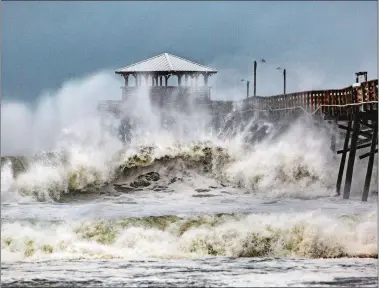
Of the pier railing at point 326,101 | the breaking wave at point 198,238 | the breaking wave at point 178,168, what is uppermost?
the pier railing at point 326,101

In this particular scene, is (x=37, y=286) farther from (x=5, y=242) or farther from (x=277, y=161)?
(x=277, y=161)

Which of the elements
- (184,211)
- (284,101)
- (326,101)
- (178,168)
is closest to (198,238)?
(184,211)

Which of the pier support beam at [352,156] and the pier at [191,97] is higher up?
the pier at [191,97]

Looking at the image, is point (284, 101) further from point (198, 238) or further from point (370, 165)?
point (198, 238)

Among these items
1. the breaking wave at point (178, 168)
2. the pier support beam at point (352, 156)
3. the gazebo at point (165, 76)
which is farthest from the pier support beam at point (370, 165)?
the gazebo at point (165, 76)

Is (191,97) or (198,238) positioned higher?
(191,97)

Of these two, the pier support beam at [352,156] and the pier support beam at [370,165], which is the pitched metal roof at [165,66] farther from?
the pier support beam at [370,165]

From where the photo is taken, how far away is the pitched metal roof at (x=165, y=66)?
1737 inches

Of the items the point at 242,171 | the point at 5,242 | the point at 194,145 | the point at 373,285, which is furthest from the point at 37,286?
the point at 194,145

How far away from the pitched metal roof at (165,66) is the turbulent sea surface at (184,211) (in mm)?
1993

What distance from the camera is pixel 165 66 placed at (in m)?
44.2

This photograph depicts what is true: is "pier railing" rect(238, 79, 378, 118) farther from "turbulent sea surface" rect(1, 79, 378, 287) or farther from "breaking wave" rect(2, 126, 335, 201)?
"breaking wave" rect(2, 126, 335, 201)

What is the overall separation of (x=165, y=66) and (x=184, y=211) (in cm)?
1995

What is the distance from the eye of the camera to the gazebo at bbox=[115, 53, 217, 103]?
43.8 m
